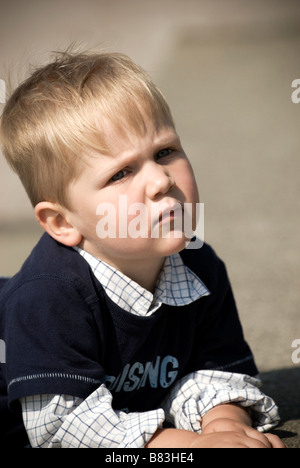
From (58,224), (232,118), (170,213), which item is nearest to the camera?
(170,213)

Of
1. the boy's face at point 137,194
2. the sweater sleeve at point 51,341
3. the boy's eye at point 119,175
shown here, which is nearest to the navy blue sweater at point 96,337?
the sweater sleeve at point 51,341

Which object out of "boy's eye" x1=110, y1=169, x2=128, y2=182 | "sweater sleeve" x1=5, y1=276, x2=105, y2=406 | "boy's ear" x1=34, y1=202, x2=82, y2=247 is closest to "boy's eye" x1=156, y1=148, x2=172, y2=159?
"boy's eye" x1=110, y1=169, x2=128, y2=182

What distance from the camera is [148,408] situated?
77.5 inches

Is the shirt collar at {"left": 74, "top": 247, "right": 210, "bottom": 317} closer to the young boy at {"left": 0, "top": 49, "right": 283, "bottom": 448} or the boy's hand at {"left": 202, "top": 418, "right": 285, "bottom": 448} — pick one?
the young boy at {"left": 0, "top": 49, "right": 283, "bottom": 448}

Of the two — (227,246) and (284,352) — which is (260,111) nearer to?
(227,246)

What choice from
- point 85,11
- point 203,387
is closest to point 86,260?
point 203,387

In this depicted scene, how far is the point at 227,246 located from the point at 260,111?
71.9 inches

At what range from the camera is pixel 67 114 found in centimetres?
181

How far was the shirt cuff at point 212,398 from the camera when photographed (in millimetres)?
1916

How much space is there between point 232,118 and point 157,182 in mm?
3436

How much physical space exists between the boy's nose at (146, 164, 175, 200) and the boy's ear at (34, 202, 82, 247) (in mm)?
250

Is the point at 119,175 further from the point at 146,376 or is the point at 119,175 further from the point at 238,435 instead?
the point at 238,435

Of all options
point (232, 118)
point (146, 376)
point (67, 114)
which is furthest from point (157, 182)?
point (232, 118)

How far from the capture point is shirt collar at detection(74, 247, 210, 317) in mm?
1859
